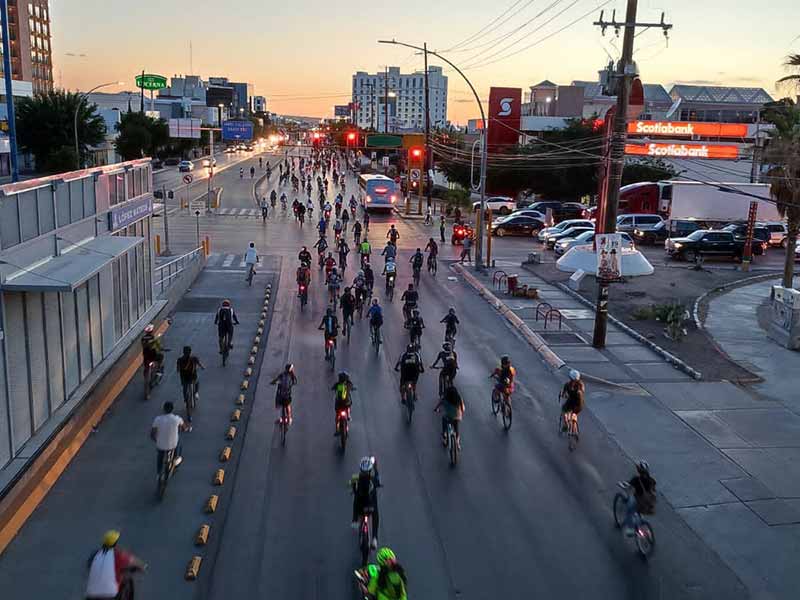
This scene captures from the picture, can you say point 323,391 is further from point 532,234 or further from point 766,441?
point 532,234

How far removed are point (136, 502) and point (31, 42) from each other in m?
140

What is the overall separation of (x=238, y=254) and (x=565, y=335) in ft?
61.8

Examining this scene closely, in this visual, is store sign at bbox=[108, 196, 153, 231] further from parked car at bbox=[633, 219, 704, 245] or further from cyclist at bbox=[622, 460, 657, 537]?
parked car at bbox=[633, 219, 704, 245]

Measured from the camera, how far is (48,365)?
1352 centimetres

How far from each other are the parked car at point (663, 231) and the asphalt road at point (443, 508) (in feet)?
92.3

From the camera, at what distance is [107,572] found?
774cm

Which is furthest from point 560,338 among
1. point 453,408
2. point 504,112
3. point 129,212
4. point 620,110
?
point 504,112

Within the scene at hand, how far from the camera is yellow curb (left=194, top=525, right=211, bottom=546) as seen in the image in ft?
33.2

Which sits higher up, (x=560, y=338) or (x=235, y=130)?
(x=235, y=130)

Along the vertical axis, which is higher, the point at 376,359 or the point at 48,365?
the point at 48,365

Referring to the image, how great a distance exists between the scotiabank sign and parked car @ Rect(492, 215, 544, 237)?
56.7ft

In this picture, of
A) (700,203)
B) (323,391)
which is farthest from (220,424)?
(700,203)

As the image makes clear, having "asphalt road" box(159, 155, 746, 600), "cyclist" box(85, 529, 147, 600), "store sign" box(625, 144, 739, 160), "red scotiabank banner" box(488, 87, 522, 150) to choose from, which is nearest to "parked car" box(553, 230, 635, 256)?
"asphalt road" box(159, 155, 746, 600)

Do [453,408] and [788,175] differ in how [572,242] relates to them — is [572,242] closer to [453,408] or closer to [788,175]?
[788,175]
